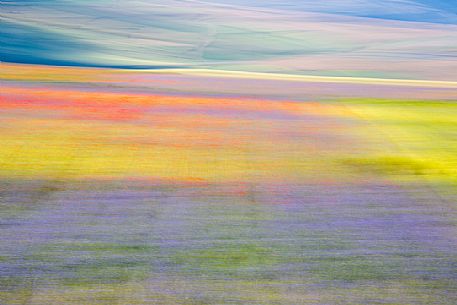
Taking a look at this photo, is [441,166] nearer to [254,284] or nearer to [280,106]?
[254,284]

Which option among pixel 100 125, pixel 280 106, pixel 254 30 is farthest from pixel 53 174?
pixel 254 30

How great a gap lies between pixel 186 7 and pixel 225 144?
41.7 metres

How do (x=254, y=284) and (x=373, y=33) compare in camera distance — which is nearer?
(x=254, y=284)

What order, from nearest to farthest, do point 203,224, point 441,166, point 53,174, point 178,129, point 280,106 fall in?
point 203,224 → point 53,174 → point 441,166 → point 178,129 → point 280,106

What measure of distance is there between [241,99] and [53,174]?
6.67m

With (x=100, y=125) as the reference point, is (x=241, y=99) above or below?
below

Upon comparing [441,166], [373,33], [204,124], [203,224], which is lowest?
[373,33]

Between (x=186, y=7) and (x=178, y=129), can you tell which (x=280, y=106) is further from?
(x=186, y=7)

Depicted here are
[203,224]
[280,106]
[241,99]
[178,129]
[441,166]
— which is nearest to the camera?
[203,224]

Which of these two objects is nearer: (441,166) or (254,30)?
(441,166)

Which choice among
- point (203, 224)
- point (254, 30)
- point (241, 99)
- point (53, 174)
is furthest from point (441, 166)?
point (254, 30)

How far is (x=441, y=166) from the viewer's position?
300 inches

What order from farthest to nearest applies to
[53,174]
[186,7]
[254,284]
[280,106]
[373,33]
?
[186,7] → [373,33] → [280,106] → [53,174] → [254,284]

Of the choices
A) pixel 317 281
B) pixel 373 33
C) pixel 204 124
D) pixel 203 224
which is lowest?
pixel 373 33
